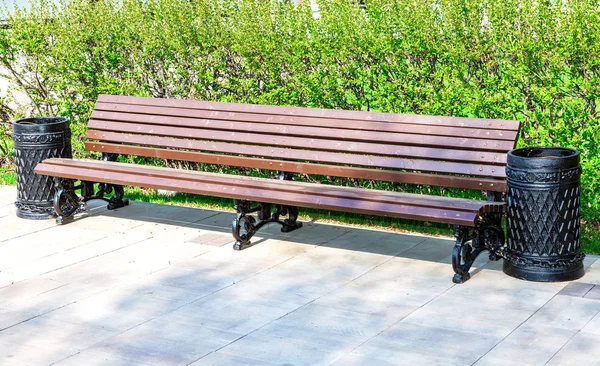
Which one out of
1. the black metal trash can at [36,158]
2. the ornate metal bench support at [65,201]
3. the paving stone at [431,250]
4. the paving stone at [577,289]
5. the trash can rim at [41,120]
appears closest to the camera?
the paving stone at [577,289]

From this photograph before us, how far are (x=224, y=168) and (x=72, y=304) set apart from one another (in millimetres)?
3298

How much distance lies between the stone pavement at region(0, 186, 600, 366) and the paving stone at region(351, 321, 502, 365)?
0.04ft

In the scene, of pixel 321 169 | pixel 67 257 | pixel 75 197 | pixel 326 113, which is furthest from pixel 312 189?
pixel 75 197

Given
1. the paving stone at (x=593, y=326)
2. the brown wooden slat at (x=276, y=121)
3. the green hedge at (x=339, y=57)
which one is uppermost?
the green hedge at (x=339, y=57)

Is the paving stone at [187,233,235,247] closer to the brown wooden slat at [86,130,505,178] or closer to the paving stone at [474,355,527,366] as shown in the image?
the brown wooden slat at [86,130,505,178]

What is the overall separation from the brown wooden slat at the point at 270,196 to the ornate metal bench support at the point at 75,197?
0.75ft

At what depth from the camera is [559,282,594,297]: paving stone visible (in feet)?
19.4

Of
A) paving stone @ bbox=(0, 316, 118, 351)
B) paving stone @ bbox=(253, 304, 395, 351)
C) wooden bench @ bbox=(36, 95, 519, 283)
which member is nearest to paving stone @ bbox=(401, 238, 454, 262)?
wooden bench @ bbox=(36, 95, 519, 283)

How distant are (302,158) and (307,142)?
5.4 inches

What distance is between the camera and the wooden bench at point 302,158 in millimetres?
6512

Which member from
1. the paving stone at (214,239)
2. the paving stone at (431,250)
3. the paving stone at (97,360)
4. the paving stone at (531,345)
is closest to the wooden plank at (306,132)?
the paving stone at (431,250)

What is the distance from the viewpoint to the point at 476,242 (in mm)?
6473

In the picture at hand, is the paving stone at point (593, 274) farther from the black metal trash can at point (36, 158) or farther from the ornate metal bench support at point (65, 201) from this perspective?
the black metal trash can at point (36, 158)

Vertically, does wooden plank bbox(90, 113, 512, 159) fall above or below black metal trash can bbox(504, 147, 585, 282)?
above
